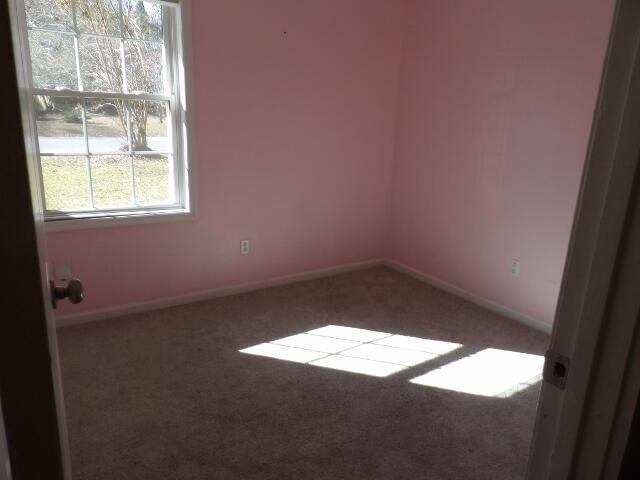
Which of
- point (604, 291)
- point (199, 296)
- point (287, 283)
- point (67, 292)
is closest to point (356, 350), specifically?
point (287, 283)

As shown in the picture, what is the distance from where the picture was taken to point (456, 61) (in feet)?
11.5

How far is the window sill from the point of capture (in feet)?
9.30

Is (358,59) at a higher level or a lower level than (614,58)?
higher

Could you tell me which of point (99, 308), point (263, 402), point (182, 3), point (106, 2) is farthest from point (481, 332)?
point (106, 2)

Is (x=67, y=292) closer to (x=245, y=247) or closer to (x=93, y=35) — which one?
(x=93, y=35)

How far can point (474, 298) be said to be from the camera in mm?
3604

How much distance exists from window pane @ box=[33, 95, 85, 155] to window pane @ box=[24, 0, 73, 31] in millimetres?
401

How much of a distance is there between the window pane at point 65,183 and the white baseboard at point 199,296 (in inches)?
28.2

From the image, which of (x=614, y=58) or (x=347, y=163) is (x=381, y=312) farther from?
(x=614, y=58)

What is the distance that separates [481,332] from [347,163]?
177cm

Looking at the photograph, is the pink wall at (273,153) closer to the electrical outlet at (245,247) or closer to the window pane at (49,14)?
the electrical outlet at (245,247)

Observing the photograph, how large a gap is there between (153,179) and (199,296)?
93 centimetres

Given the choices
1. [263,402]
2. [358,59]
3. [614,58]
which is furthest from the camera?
[358,59]

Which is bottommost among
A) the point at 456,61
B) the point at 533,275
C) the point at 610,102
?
the point at 533,275
